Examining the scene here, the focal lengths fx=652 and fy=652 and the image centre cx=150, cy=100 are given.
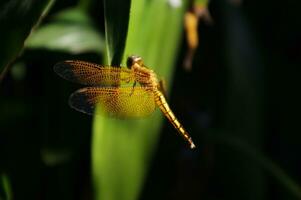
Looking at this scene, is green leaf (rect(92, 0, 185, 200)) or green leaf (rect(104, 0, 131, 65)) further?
green leaf (rect(92, 0, 185, 200))

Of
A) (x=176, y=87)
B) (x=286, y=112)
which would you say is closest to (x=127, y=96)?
(x=176, y=87)

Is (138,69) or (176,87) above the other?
(138,69)

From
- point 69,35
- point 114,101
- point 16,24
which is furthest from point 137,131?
point 69,35

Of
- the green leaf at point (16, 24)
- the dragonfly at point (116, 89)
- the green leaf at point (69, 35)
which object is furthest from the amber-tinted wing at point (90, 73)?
the green leaf at point (69, 35)

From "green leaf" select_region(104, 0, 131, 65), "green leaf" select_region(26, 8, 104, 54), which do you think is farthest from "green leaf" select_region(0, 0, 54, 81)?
"green leaf" select_region(26, 8, 104, 54)

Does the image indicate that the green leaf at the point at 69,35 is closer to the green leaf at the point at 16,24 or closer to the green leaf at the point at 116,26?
the green leaf at the point at 16,24

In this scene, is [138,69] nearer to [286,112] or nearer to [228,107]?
[228,107]

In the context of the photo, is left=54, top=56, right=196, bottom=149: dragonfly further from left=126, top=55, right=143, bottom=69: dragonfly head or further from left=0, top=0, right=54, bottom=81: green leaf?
left=0, top=0, right=54, bottom=81: green leaf
